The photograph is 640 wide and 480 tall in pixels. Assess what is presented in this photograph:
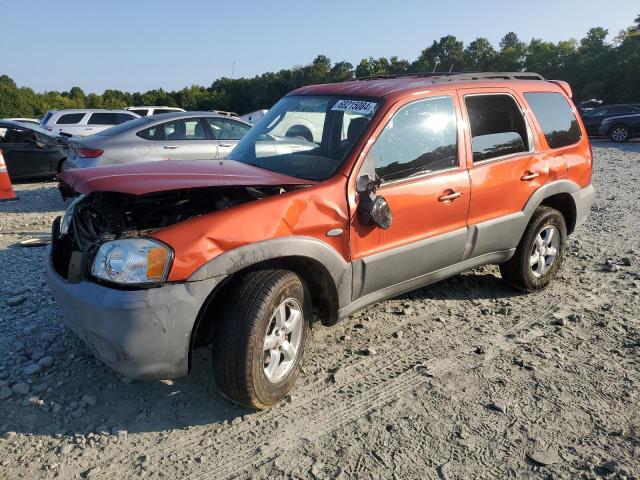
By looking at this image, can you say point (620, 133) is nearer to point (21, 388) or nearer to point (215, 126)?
point (215, 126)

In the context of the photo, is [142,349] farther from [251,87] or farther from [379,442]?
[251,87]

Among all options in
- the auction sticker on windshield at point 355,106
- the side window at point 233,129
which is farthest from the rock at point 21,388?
the side window at point 233,129

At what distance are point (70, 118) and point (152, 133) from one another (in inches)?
285

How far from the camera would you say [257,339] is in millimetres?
2801

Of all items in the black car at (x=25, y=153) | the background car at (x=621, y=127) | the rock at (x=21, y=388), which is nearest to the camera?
the rock at (x=21, y=388)

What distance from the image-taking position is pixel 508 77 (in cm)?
469

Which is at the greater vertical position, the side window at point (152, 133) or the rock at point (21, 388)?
the side window at point (152, 133)

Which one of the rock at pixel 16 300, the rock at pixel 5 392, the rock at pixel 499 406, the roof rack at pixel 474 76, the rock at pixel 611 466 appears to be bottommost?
the rock at pixel 611 466

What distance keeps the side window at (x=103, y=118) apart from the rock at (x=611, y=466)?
48.7ft

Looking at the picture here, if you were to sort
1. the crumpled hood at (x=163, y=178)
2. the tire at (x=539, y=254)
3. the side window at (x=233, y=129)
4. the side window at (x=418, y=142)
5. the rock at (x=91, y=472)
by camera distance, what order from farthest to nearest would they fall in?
the side window at (x=233, y=129), the tire at (x=539, y=254), the side window at (x=418, y=142), the crumpled hood at (x=163, y=178), the rock at (x=91, y=472)

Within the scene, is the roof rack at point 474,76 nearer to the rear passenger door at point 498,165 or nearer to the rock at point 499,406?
the rear passenger door at point 498,165

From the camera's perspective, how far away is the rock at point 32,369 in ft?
11.0

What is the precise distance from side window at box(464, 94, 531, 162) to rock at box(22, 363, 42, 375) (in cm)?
341

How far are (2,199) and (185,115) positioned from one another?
3152 mm
